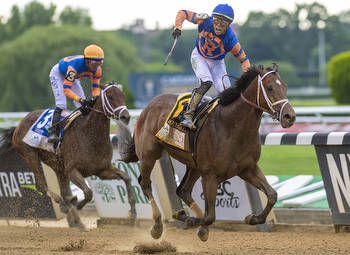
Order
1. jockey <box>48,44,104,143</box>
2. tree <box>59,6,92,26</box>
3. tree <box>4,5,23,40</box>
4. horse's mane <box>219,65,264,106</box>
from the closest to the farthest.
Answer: horse's mane <box>219,65,264,106</box> → jockey <box>48,44,104,143</box> → tree <box>4,5,23,40</box> → tree <box>59,6,92,26</box>

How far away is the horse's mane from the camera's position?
5270 mm

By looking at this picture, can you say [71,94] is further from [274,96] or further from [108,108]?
[274,96]

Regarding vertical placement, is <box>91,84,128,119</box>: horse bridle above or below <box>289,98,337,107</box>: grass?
above

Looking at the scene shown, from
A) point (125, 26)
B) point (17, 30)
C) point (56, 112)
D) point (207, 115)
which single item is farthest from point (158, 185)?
point (125, 26)

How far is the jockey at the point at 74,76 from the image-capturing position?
7328mm

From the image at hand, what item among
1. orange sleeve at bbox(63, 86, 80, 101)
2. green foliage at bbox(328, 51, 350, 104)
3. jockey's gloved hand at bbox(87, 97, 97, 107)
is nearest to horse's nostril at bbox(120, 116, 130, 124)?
jockey's gloved hand at bbox(87, 97, 97, 107)

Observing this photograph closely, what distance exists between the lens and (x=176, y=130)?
5.80 m

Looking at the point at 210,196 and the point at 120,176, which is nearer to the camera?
the point at 210,196

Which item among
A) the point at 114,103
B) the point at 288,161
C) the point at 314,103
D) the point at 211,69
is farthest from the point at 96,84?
the point at 314,103

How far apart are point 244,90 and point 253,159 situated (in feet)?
1.92

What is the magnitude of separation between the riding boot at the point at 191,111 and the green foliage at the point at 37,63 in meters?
30.4

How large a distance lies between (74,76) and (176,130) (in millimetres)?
2073

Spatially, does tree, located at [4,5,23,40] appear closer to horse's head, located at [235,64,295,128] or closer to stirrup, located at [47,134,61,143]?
stirrup, located at [47,134,61,143]

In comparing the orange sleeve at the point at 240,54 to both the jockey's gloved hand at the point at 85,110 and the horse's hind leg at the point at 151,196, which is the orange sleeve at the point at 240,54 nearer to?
the horse's hind leg at the point at 151,196
